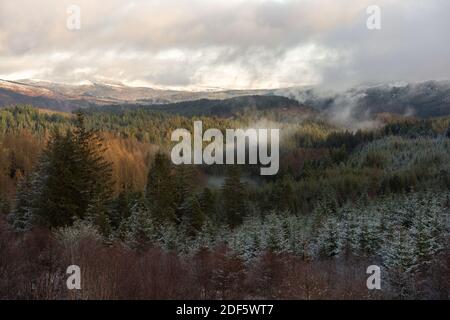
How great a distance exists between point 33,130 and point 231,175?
135273mm

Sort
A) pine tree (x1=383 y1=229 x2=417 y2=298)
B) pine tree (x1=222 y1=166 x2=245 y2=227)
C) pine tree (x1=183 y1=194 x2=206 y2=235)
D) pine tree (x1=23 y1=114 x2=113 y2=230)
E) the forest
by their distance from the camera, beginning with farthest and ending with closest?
pine tree (x1=222 y1=166 x2=245 y2=227) → pine tree (x1=183 y1=194 x2=206 y2=235) → pine tree (x1=23 y1=114 x2=113 y2=230) → pine tree (x1=383 y1=229 x2=417 y2=298) → the forest

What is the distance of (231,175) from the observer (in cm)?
6125

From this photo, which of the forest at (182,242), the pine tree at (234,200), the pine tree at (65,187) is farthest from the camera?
the pine tree at (234,200)

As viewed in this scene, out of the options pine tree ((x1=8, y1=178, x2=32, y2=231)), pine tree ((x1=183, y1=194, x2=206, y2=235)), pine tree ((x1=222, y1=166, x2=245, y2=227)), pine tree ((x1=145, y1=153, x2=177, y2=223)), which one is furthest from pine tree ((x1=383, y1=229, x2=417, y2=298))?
pine tree ((x1=222, y1=166, x2=245, y2=227))

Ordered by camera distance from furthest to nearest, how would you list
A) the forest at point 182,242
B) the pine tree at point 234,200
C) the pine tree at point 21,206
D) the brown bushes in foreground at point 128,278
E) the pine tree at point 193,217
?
the pine tree at point 234,200, the pine tree at point 193,217, the pine tree at point 21,206, the forest at point 182,242, the brown bushes in foreground at point 128,278

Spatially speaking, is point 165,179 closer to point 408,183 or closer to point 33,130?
point 408,183

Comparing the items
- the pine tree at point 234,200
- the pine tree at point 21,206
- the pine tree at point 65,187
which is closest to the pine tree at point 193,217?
the pine tree at point 65,187

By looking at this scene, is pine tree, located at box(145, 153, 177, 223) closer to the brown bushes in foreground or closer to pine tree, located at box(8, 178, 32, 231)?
pine tree, located at box(8, 178, 32, 231)

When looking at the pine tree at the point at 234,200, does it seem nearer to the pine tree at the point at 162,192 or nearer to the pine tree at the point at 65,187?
the pine tree at the point at 162,192

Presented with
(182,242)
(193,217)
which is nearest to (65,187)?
(182,242)

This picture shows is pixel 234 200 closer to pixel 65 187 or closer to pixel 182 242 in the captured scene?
pixel 182 242

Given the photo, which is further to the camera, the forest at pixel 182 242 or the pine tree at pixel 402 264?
the pine tree at pixel 402 264

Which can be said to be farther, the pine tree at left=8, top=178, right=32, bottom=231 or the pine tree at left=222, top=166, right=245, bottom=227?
the pine tree at left=222, top=166, right=245, bottom=227
